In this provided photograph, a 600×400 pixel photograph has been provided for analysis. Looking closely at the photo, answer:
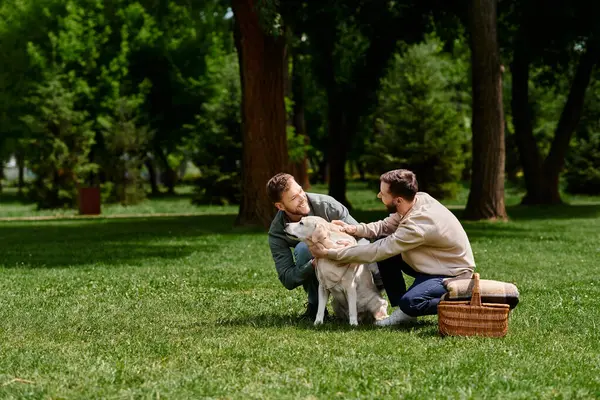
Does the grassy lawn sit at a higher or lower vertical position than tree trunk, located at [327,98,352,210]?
lower

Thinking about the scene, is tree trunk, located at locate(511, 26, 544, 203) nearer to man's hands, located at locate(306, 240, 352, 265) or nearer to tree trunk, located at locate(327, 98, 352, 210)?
tree trunk, located at locate(327, 98, 352, 210)

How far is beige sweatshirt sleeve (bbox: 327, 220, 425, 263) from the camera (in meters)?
8.11

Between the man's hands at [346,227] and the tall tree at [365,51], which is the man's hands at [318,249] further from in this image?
the tall tree at [365,51]

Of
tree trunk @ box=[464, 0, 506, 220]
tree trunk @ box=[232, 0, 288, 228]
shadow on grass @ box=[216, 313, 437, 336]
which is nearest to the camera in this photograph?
shadow on grass @ box=[216, 313, 437, 336]

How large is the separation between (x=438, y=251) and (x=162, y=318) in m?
2.94

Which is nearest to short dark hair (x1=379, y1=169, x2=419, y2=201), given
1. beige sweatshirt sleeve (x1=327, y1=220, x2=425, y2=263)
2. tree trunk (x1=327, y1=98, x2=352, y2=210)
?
beige sweatshirt sleeve (x1=327, y1=220, x2=425, y2=263)

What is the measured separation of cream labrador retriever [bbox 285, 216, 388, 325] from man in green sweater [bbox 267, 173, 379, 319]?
23cm

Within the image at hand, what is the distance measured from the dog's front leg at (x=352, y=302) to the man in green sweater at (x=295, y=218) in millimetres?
437

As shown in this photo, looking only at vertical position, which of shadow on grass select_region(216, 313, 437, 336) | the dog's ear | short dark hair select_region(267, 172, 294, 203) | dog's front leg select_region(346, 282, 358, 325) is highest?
short dark hair select_region(267, 172, 294, 203)

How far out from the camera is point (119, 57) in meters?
47.1

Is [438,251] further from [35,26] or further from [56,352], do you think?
[35,26]

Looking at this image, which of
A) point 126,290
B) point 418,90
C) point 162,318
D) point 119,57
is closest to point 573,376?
point 162,318

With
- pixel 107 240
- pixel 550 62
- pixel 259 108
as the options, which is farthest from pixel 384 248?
pixel 550 62

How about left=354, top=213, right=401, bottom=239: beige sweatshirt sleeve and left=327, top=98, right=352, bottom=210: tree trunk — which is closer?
left=354, top=213, right=401, bottom=239: beige sweatshirt sleeve
